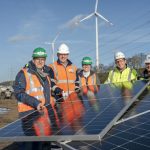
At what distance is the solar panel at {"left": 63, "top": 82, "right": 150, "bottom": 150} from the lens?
14.1 ft

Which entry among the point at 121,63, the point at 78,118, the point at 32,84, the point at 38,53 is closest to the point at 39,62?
the point at 38,53

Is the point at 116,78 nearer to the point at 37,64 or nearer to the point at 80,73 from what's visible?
the point at 80,73

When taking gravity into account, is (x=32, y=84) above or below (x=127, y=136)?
above

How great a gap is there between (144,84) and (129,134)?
9.64 feet

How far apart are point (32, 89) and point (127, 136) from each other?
13.0ft

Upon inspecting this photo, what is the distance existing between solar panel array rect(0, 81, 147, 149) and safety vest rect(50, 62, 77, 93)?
8.73 ft

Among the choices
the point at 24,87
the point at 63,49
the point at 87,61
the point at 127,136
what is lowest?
the point at 127,136

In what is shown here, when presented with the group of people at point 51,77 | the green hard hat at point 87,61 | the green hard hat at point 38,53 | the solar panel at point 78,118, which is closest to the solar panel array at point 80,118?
the solar panel at point 78,118

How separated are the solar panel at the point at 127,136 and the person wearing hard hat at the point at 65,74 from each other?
16.0ft

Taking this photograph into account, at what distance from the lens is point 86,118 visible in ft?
18.4

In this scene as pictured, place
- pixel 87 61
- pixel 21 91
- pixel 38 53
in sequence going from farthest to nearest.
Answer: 1. pixel 87 61
2. pixel 38 53
3. pixel 21 91

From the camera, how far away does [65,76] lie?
34.2ft

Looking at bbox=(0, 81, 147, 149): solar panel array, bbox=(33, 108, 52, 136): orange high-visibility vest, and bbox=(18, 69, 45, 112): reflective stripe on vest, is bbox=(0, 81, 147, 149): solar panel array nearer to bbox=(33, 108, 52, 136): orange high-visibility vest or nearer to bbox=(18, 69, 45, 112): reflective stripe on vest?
bbox=(33, 108, 52, 136): orange high-visibility vest

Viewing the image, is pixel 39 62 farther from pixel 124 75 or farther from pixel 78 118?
pixel 124 75
